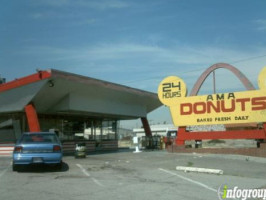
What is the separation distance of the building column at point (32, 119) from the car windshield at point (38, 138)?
27.1 ft

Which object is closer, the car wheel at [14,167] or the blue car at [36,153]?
the blue car at [36,153]

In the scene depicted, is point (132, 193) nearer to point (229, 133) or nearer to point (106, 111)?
point (229, 133)

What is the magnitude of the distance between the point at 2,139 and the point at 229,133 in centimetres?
1609

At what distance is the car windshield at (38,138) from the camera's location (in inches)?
614

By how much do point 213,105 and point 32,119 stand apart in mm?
11571

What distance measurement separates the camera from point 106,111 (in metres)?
31.0

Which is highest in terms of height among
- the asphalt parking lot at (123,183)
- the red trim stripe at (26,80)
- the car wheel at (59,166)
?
the red trim stripe at (26,80)

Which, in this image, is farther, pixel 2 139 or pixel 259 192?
pixel 2 139

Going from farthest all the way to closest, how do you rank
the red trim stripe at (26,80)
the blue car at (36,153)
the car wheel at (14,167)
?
the red trim stripe at (26,80), the car wheel at (14,167), the blue car at (36,153)

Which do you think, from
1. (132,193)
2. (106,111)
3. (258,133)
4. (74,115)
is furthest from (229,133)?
(132,193)

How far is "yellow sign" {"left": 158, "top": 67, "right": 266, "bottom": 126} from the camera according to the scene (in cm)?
2342

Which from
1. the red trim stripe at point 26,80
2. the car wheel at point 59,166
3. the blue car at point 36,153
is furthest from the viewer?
the red trim stripe at point 26,80

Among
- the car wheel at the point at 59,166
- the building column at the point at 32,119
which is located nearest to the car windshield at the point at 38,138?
the car wheel at the point at 59,166

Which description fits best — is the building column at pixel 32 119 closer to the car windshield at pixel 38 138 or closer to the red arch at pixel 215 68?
the car windshield at pixel 38 138
